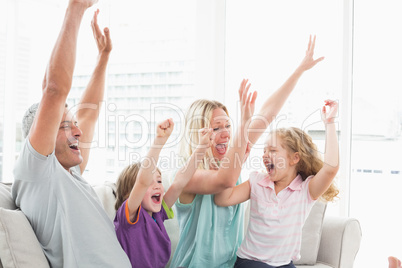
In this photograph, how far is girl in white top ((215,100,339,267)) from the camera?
197 cm

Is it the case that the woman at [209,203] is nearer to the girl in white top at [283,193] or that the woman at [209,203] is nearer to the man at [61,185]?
the girl in white top at [283,193]

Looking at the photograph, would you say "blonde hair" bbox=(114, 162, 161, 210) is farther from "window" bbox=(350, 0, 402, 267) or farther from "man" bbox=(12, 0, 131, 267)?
"window" bbox=(350, 0, 402, 267)

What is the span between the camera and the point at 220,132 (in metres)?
2.07


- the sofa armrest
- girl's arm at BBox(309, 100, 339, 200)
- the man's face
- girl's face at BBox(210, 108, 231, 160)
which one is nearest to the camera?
the man's face

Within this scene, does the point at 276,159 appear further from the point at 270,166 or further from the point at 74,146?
the point at 74,146

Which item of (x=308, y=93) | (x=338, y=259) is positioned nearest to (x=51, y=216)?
(x=338, y=259)

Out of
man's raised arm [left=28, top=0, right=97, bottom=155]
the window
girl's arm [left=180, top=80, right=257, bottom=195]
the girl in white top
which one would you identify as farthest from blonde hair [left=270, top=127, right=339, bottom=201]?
the window

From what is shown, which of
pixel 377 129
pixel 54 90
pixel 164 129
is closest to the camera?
pixel 54 90

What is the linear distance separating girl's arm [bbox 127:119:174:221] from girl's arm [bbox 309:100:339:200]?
73cm

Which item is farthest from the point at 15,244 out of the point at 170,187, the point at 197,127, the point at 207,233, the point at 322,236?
the point at 322,236

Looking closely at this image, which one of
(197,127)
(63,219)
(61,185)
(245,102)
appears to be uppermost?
(245,102)

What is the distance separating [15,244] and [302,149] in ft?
4.34

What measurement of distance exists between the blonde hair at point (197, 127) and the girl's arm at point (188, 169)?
0.49 feet

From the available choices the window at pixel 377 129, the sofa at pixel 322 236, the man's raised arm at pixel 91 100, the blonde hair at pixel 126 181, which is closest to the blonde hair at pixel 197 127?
the blonde hair at pixel 126 181
